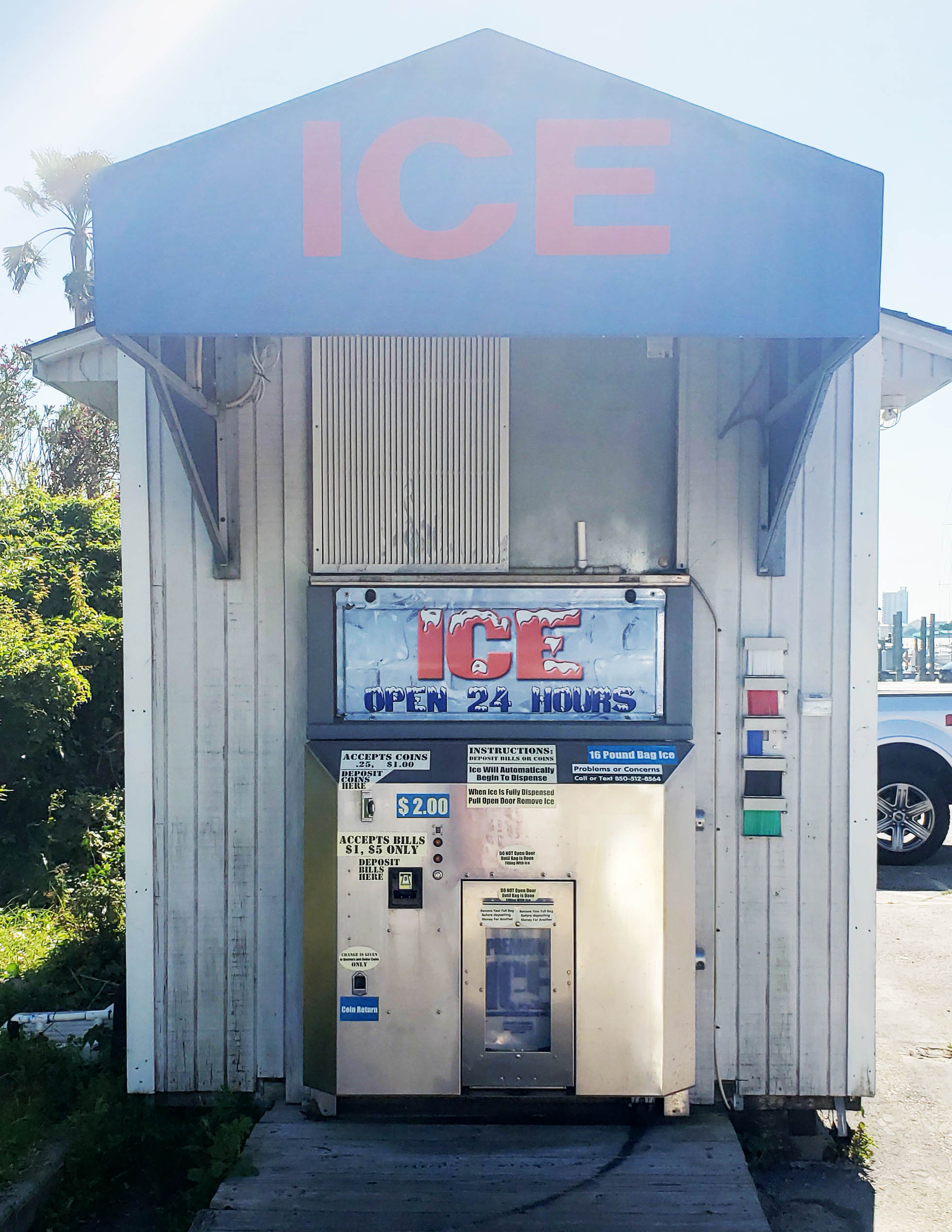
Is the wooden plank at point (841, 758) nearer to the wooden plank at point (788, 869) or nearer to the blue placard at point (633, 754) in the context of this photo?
the wooden plank at point (788, 869)

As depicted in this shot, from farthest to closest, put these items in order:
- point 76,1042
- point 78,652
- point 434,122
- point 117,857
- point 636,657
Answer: point 78,652
point 117,857
point 76,1042
point 636,657
point 434,122

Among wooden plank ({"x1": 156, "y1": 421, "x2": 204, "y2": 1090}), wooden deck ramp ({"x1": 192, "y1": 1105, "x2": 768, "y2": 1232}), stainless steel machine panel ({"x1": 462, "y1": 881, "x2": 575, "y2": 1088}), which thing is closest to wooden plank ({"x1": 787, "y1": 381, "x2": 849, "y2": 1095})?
wooden deck ramp ({"x1": 192, "y1": 1105, "x2": 768, "y2": 1232})

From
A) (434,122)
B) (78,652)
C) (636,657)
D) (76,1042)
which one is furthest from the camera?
(78,652)

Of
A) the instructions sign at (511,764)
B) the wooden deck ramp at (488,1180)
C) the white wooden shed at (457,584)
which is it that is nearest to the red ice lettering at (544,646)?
the white wooden shed at (457,584)

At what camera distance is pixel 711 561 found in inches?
160

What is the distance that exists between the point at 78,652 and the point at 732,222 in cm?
716

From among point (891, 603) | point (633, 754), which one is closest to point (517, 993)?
point (633, 754)

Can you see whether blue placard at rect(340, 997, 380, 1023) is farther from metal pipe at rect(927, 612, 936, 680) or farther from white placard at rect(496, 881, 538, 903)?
metal pipe at rect(927, 612, 936, 680)

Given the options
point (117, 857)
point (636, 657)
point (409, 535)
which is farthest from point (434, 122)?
point (117, 857)

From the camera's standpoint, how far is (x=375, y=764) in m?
3.78

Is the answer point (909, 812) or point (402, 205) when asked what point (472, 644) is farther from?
point (909, 812)

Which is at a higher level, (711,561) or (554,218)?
(554,218)

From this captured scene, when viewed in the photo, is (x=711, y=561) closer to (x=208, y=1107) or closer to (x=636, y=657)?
(x=636, y=657)

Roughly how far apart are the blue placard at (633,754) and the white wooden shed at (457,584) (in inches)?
7.5
